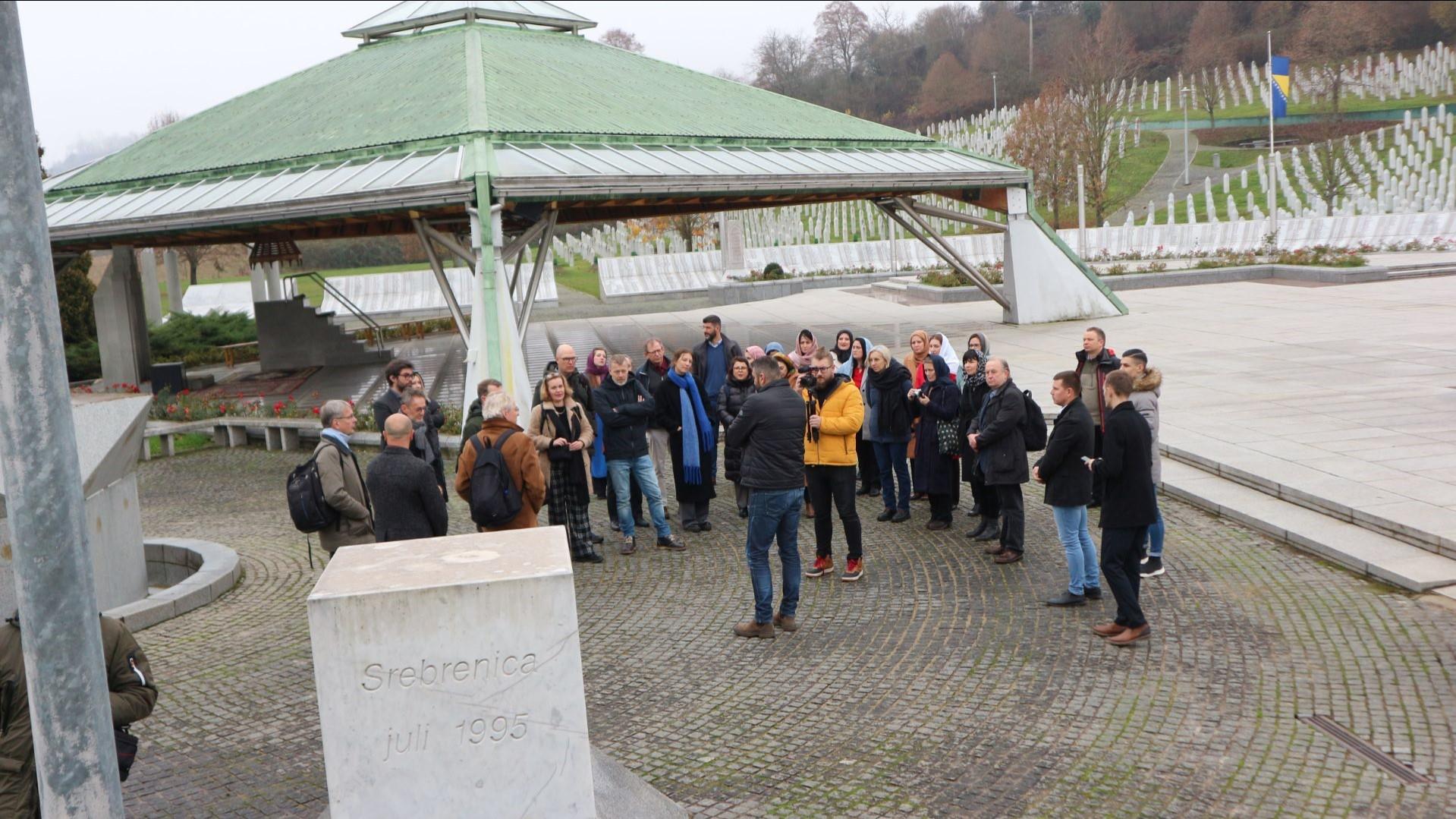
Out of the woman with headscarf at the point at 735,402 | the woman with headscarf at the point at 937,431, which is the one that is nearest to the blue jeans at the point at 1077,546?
the woman with headscarf at the point at 937,431

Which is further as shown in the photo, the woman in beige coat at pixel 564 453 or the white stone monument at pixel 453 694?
the woman in beige coat at pixel 564 453

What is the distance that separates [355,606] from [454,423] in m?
13.0

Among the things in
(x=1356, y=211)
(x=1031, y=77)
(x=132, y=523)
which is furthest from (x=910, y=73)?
(x=132, y=523)

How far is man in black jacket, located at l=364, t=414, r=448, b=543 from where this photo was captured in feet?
24.1

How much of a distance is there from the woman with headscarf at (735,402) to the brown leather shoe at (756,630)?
112 inches

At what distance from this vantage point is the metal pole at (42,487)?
3.33 m

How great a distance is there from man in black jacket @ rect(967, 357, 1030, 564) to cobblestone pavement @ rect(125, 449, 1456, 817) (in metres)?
0.29

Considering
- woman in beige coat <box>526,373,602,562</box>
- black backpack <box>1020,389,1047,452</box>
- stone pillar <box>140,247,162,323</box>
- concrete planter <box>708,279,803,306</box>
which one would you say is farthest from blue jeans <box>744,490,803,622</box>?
concrete planter <box>708,279,803,306</box>

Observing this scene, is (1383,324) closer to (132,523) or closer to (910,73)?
(132,523)

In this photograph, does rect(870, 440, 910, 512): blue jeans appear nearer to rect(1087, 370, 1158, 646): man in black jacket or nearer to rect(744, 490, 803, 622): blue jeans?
rect(744, 490, 803, 622): blue jeans

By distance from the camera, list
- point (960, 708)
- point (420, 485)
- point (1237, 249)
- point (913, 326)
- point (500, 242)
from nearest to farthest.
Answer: point (960, 708) < point (420, 485) < point (500, 242) < point (913, 326) < point (1237, 249)

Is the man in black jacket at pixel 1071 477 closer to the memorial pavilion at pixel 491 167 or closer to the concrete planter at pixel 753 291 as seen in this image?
the memorial pavilion at pixel 491 167

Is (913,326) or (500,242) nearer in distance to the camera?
(500,242)

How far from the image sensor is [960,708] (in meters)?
6.52
